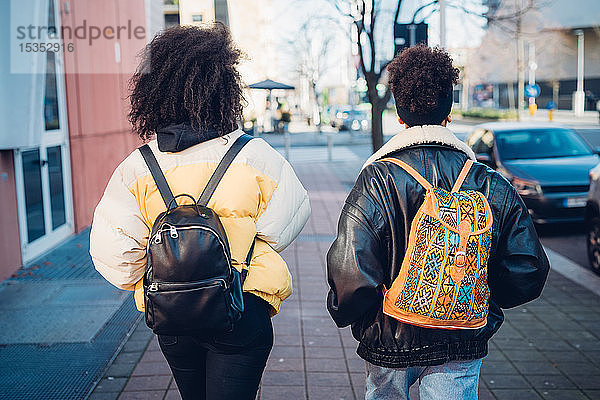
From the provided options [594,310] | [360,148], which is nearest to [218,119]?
[594,310]

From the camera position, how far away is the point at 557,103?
6431 centimetres

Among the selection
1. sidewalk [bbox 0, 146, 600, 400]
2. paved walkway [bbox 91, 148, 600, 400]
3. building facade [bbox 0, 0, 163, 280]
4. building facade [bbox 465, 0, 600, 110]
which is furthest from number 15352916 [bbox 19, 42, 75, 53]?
building facade [bbox 465, 0, 600, 110]

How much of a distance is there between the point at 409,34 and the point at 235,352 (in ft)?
27.1

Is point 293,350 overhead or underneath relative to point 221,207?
underneath

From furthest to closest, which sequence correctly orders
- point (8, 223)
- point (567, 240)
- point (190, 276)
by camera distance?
point (567, 240)
point (8, 223)
point (190, 276)

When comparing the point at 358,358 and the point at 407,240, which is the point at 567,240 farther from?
the point at 407,240

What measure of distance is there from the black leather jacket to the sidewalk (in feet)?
5.93

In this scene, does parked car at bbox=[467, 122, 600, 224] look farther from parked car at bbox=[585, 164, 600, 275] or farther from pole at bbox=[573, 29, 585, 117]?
pole at bbox=[573, 29, 585, 117]

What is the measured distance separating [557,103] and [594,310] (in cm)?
6254

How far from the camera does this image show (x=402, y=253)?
8.02ft

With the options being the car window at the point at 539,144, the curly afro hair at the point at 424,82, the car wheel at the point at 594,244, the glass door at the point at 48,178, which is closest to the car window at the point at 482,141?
the car window at the point at 539,144

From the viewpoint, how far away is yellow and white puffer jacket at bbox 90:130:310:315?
2371 mm

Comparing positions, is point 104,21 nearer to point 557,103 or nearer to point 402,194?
point 402,194

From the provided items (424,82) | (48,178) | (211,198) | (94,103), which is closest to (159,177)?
(211,198)
